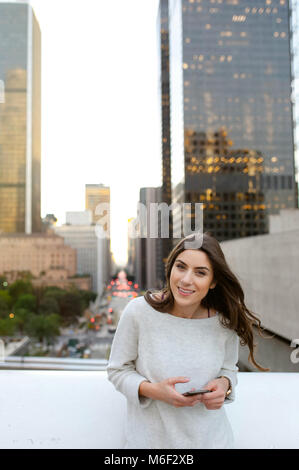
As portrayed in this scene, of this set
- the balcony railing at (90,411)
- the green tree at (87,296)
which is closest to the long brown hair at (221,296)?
the balcony railing at (90,411)

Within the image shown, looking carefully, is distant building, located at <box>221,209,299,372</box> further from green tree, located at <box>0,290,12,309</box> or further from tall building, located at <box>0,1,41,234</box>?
green tree, located at <box>0,290,12,309</box>

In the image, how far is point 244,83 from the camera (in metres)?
27.3

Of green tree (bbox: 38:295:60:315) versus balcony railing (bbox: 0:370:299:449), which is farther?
green tree (bbox: 38:295:60:315)

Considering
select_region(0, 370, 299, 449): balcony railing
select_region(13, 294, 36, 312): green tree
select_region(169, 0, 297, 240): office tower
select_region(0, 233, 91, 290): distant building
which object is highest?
select_region(169, 0, 297, 240): office tower

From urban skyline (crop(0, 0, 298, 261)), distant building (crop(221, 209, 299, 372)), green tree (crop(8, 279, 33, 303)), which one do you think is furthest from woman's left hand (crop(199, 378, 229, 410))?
green tree (crop(8, 279, 33, 303))

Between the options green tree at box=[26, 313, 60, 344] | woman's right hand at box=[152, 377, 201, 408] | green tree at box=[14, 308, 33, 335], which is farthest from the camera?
green tree at box=[26, 313, 60, 344]

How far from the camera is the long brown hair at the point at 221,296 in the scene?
31.1 inches

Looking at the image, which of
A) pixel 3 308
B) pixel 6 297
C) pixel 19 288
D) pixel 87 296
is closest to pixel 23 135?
pixel 3 308

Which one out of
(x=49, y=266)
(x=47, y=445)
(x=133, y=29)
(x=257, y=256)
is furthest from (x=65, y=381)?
(x=49, y=266)

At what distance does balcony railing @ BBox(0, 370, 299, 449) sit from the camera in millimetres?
994

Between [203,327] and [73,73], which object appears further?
[73,73]

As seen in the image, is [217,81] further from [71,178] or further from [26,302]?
[71,178]

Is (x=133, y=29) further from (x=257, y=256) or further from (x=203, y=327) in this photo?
(x=257, y=256)

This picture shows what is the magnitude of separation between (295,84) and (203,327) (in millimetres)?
2513
